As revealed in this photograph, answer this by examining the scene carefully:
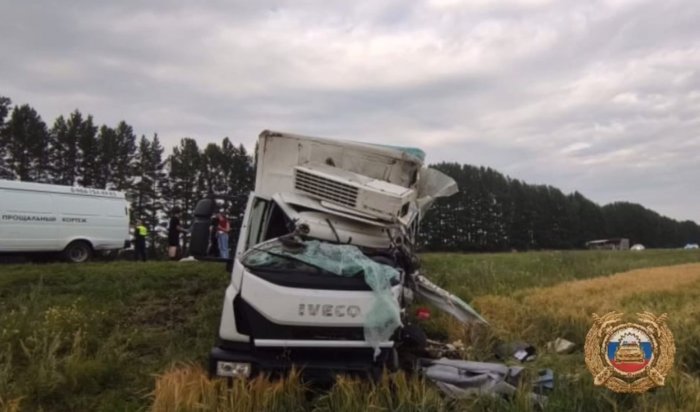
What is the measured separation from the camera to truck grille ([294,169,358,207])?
21.7ft

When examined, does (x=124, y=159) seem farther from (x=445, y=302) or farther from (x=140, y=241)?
Result: (x=445, y=302)

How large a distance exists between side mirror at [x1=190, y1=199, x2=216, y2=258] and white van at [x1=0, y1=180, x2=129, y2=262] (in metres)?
11.1

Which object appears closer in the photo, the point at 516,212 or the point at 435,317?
the point at 435,317

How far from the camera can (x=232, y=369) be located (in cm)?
512

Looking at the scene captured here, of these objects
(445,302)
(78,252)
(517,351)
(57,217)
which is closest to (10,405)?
(445,302)

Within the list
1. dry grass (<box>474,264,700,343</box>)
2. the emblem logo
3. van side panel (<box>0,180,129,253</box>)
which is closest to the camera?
the emblem logo

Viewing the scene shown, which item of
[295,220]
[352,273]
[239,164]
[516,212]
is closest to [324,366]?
[352,273]

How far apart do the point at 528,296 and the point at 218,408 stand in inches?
288

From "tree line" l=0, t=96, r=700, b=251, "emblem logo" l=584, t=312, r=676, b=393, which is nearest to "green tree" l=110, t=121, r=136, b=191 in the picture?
"tree line" l=0, t=96, r=700, b=251

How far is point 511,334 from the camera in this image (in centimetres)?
813

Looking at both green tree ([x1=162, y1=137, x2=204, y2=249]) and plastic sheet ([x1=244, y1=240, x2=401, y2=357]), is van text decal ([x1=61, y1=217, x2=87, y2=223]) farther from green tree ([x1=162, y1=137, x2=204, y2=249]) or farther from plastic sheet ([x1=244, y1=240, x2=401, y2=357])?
green tree ([x1=162, y1=137, x2=204, y2=249])

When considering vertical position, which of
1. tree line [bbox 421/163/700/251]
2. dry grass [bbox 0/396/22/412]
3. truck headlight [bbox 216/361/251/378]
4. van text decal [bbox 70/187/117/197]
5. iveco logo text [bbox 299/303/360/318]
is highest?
tree line [bbox 421/163/700/251]

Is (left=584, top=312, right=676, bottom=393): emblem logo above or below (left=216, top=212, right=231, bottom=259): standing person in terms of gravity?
below

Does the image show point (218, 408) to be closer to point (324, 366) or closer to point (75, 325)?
point (324, 366)
